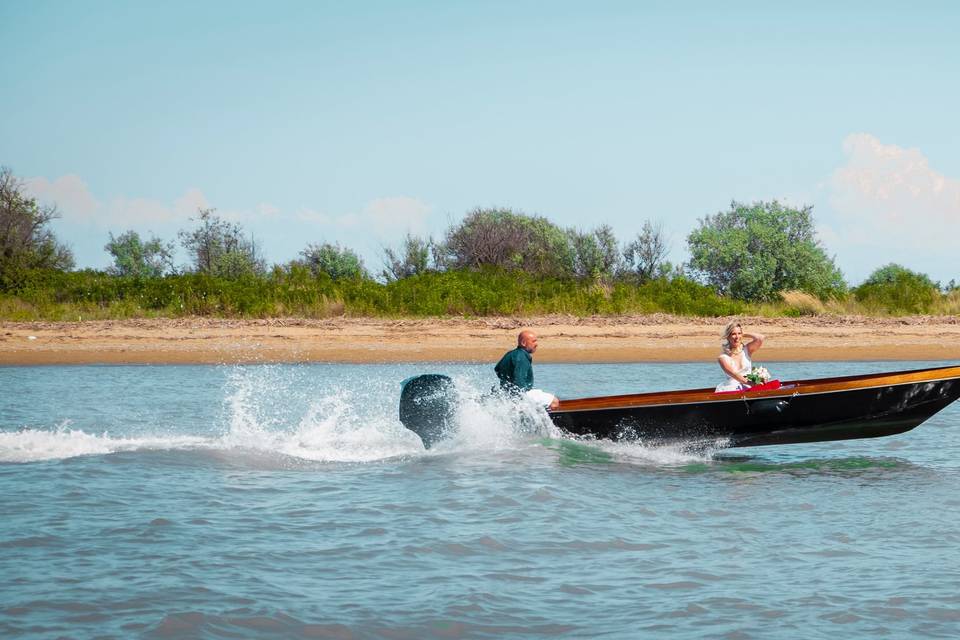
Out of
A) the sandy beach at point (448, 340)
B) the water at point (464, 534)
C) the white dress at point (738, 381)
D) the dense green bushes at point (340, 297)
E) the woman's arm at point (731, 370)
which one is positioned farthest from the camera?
the dense green bushes at point (340, 297)

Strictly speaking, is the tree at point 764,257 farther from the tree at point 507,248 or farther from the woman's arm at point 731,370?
the woman's arm at point 731,370

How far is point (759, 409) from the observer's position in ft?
37.0

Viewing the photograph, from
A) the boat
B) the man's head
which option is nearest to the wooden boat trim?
the boat

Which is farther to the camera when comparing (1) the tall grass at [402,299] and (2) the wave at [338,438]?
(1) the tall grass at [402,299]

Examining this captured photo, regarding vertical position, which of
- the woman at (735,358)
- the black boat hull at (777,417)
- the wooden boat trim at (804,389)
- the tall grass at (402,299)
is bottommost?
the black boat hull at (777,417)

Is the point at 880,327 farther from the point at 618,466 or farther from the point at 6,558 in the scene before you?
the point at 6,558

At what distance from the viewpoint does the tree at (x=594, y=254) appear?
35000 millimetres

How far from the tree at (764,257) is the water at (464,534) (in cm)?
1833

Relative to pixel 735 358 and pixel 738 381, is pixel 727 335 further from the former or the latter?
pixel 738 381

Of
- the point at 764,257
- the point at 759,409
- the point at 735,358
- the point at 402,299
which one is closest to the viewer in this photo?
the point at 759,409

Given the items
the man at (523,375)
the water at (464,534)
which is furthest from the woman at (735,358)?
the man at (523,375)

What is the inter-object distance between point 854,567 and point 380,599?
3.07 m

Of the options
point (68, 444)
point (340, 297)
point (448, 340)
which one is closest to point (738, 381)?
point (68, 444)

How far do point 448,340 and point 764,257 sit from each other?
1404cm
